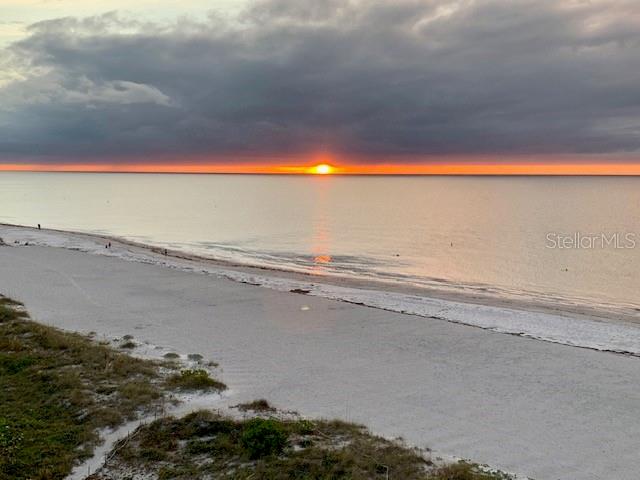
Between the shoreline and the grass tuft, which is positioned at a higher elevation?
the shoreline

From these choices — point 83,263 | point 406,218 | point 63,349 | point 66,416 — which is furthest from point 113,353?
point 406,218

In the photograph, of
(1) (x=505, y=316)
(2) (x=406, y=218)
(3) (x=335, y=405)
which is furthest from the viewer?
(2) (x=406, y=218)

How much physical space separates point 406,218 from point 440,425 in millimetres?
88365

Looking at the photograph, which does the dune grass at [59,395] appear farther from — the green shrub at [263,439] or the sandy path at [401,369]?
the green shrub at [263,439]

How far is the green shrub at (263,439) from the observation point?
938 cm

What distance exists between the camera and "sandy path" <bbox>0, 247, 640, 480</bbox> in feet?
36.5

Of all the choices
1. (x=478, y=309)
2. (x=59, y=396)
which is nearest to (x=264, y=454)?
(x=59, y=396)

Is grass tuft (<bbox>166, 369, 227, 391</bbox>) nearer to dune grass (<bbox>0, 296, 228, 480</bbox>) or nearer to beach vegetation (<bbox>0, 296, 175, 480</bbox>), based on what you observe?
dune grass (<bbox>0, 296, 228, 480</bbox>)

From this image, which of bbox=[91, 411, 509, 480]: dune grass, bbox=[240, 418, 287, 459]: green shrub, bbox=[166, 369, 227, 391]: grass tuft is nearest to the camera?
bbox=[91, 411, 509, 480]: dune grass

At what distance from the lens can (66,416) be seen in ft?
34.9

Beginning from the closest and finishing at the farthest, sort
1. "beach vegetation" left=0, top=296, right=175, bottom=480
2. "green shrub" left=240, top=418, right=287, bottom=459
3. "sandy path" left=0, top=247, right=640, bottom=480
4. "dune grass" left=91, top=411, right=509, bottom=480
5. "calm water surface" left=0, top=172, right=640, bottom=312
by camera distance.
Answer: "dune grass" left=91, top=411, right=509, bottom=480
"beach vegetation" left=0, top=296, right=175, bottom=480
"green shrub" left=240, top=418, right=287, bottom=459
"sandy path" left=0, top=247, right=640, bottom=480
"calm water surface" left=0, top=172, right=640, bottom=312

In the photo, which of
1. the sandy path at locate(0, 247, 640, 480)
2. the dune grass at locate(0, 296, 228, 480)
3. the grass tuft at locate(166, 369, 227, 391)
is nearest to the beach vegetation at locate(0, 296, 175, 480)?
the dune grass at locate(0, 296, 228, 480)

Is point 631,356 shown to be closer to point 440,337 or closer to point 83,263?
point 440,337

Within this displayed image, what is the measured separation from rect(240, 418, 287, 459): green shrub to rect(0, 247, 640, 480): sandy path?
2.44 m
